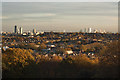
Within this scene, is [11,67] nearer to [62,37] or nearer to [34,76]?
[34,76]

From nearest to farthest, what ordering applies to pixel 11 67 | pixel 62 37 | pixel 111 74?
pixel 111 74 < pixel 11 67 < pixel 62 37

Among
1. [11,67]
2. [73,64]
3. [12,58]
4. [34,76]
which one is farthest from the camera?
[12,58]

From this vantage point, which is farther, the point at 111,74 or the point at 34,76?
the point at 34,76

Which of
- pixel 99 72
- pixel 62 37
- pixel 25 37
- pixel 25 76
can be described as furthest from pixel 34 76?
pixel 62 37

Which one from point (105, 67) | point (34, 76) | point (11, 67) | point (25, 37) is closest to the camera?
point (105, 67)

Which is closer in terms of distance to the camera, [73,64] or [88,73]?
[88,73]

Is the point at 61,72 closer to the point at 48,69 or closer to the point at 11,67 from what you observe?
the point at 48,69

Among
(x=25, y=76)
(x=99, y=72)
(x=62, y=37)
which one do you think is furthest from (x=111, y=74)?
(x=62, y=37)

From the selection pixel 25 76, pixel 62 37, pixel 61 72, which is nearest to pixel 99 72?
pixel 61 72

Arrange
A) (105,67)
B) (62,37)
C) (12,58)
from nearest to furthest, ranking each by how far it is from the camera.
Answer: (105,67) → (12,58) → (62,37)
